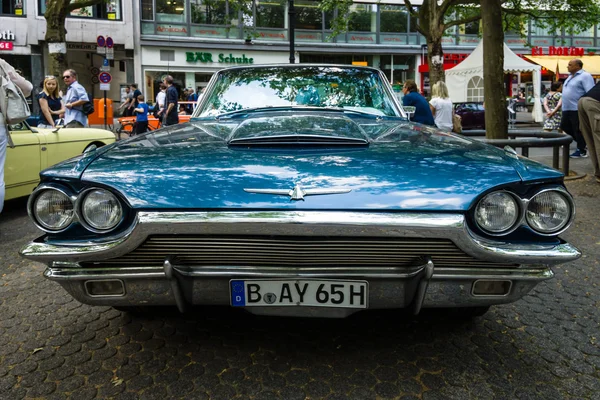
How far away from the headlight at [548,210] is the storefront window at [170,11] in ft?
104

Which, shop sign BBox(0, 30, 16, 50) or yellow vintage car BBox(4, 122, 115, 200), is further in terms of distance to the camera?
shop sign BBox(0, 30, 16, 50)

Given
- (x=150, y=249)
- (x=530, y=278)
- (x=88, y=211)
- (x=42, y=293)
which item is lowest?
(x=42, y=293)

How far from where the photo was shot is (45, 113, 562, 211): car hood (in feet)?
7.08

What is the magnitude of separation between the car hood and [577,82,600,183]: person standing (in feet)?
18.3

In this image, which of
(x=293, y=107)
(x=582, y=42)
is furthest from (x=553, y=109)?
(x=582, y=42)

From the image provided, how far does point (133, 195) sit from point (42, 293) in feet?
6.53

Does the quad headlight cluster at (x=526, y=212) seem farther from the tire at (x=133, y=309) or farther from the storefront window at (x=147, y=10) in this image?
the storefront window at (x=147, y=10)

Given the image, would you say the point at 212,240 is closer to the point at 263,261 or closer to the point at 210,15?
the point at 263,261

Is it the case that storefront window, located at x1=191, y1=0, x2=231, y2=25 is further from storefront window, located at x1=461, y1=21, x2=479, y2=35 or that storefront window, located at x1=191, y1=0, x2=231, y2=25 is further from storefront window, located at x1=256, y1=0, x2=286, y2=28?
storefront window, located at x1=461, y1=21, x2=479, y2=35

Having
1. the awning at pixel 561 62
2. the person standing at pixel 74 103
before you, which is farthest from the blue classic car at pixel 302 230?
the awning at pixel 561 62

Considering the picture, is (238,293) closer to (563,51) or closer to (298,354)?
(298,354)

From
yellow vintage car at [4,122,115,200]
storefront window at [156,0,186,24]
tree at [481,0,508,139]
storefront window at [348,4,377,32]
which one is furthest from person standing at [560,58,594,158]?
storefront window at [156,0,186,24]

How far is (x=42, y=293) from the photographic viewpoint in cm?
374

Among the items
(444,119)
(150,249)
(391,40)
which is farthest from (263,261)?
(391,40)
